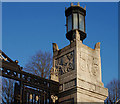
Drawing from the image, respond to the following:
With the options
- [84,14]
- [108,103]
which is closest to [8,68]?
[84,14]

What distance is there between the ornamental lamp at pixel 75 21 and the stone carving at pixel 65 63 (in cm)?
97

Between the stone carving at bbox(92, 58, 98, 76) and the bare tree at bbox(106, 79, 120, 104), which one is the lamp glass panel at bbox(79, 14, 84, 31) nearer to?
the stone carving at bbox(92, 58, 98, 76)

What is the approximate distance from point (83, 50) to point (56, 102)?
8.48 ft

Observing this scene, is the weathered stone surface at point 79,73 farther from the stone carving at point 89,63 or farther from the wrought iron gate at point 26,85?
the wrought iron gate at point 26,85

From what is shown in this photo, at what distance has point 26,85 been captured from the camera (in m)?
11.3

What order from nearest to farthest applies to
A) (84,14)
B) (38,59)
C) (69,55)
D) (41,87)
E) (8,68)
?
(8,68) → (41,87) → (69,55) → (84,14) → (38,59)

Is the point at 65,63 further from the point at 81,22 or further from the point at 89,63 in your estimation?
the point at 81,22

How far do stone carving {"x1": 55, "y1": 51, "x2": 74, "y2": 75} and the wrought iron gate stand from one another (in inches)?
27.6

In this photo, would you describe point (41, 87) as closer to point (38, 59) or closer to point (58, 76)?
point (58, 76)

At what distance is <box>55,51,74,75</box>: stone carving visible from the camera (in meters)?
12.4

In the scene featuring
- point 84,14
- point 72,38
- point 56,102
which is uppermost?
point 84,14

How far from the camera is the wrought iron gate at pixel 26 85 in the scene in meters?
10.7

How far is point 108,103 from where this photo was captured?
80.7 feet

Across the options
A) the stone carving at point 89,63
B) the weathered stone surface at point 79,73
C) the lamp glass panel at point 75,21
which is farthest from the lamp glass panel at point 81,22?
the stone carving at point 89,63
